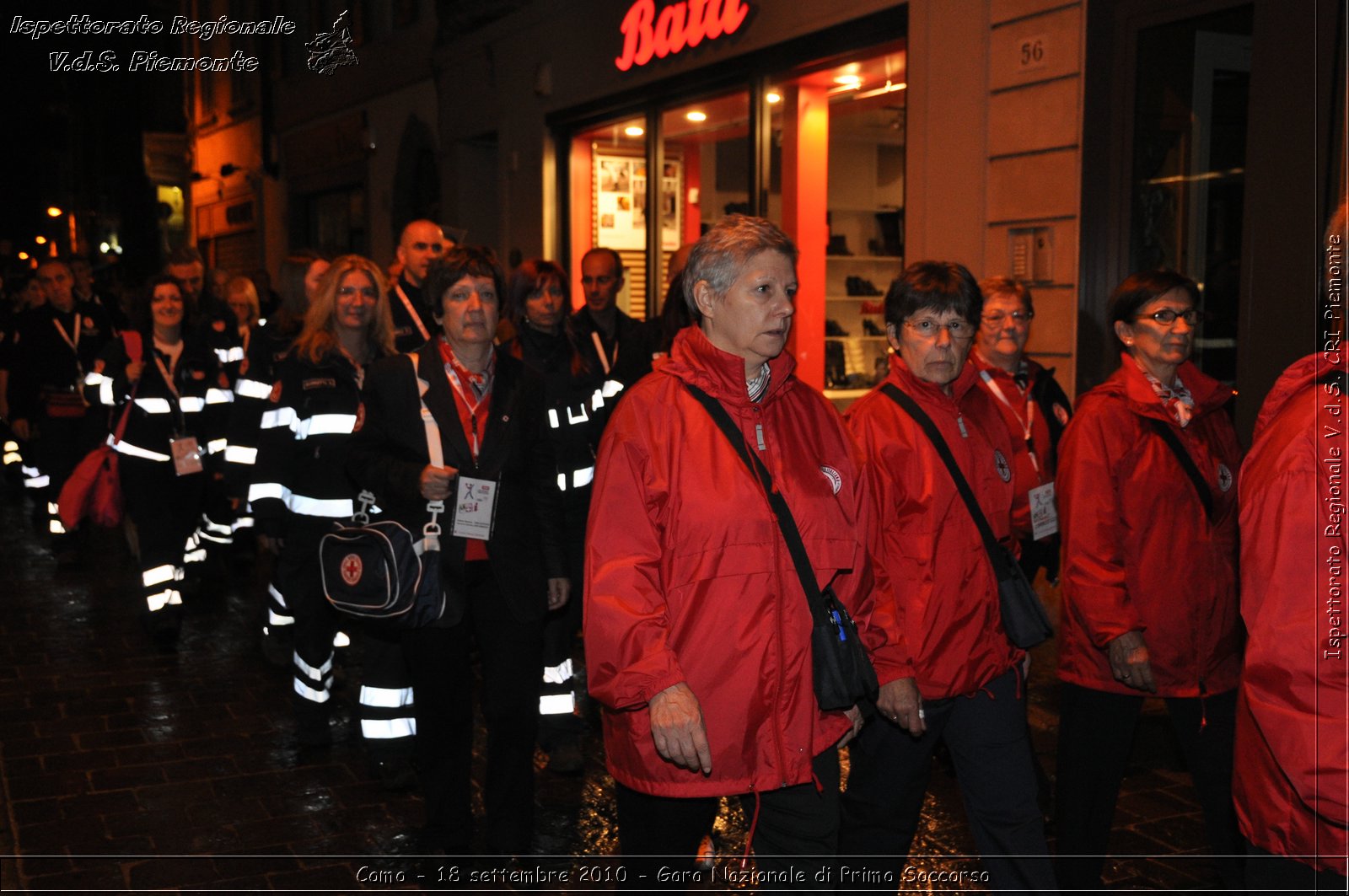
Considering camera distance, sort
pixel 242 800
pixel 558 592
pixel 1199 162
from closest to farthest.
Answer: pixel 558 592 < pixel 242 800 < pixel 1199 162

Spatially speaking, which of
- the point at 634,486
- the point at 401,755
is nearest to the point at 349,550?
the point at 401,755

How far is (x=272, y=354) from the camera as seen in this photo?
6.86m

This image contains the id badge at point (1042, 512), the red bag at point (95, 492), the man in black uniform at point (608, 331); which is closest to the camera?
the id badge at point (1042, 512)

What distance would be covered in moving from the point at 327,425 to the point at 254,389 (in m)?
1.27

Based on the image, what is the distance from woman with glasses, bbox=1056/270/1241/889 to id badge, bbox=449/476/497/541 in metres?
2.09

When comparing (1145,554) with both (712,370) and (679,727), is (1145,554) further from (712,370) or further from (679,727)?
(679,727)

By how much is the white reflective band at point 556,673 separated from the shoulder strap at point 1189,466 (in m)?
3.04

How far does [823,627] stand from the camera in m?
3.18

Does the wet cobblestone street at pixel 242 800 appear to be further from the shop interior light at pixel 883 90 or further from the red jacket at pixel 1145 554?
the shop interior light at pixel 883 90

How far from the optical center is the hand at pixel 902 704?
354 centimetres

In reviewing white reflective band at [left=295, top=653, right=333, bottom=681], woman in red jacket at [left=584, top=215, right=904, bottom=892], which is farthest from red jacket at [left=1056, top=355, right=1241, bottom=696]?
white reflective band at [left=295, top=653, right=333, bottom=681]

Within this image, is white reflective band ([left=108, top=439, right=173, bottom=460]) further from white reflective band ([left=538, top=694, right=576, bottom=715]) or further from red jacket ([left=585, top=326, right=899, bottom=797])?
red jacket ([left=585, top=326, right=899, bottom=797])

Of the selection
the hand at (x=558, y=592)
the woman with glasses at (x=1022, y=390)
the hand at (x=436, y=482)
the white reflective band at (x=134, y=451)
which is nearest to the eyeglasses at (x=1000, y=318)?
the woman with glasses at (x=1022, y=390)

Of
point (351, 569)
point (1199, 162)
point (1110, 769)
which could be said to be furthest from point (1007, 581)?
point (1199, 162)
